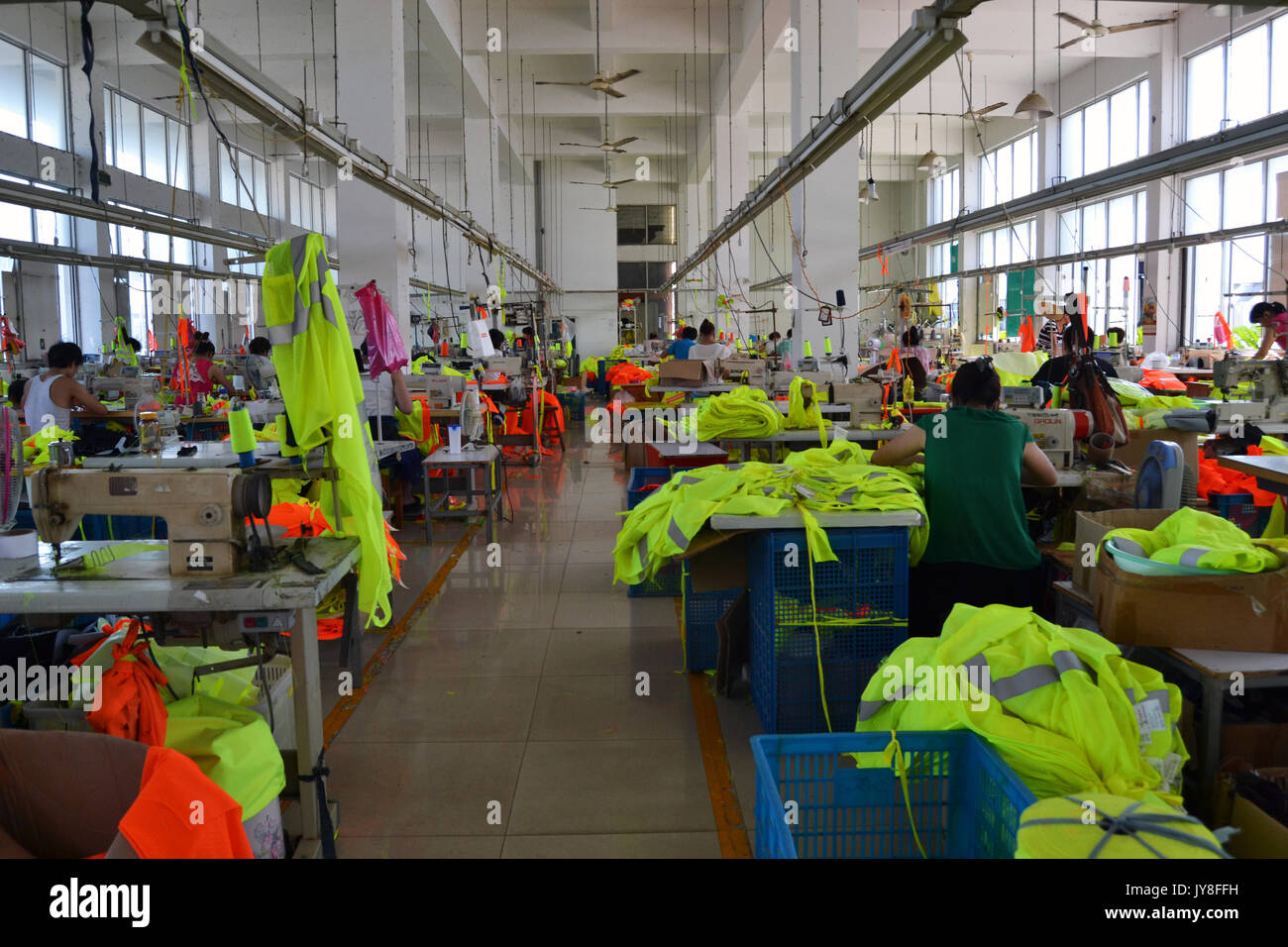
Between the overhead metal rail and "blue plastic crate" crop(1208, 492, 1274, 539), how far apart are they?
2575mm

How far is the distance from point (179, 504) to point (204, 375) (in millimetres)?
9077

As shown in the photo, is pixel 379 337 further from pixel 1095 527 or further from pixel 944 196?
pixel 944 196

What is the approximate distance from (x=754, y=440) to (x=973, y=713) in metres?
4.09

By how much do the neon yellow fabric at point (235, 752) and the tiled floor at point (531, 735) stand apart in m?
0.75

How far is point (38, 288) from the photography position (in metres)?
13.9

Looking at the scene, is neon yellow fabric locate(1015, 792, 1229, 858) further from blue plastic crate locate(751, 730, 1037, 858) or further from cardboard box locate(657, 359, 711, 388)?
cardboard box locate(657, 359, 711, 388)

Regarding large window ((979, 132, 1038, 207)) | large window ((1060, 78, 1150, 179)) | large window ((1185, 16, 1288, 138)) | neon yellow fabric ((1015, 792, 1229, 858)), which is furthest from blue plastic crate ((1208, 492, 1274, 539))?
large window ((979, 132, 1038, 207))

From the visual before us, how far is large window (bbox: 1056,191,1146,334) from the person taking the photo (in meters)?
16.6

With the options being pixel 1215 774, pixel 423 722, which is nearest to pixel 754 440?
pixel 423 722

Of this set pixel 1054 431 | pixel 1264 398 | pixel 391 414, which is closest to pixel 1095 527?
pixel 1054 431

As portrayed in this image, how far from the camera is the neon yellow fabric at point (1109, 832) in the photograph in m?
1.55

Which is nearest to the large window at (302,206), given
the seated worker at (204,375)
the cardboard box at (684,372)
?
the seated worker at (204,375)
